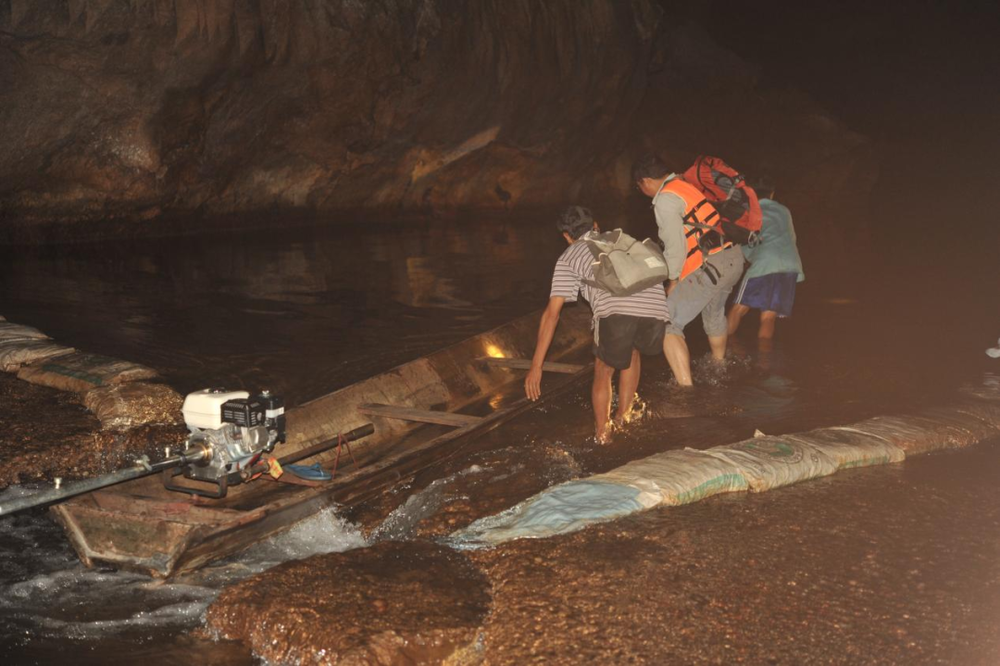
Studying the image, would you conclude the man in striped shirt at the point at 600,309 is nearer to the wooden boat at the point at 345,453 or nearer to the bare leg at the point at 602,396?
the bare leg at the point at 602,396

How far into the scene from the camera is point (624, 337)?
20.6 feet

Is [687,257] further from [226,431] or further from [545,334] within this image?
[226,431]

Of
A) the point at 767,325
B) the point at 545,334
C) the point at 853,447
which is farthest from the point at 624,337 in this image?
the point at 767,325

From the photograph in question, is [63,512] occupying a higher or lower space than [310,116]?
lower

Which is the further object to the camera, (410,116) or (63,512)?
(410,116)

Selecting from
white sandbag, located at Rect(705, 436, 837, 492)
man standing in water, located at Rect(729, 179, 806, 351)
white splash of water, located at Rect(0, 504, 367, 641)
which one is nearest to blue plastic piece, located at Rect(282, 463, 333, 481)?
white splash of water, located at Rect(0, 504, 367, 641)

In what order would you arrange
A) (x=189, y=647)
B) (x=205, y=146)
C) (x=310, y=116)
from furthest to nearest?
(x=310, y=116)
(x=205, y=146)
(x=189, y=647)

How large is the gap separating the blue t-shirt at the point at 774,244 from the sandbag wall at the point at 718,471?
2884 mm

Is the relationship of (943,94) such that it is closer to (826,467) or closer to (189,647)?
(826,467)

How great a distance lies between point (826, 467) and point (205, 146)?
1608 centimetres

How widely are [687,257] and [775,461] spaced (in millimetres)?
2164

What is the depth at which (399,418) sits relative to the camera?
6750 mm

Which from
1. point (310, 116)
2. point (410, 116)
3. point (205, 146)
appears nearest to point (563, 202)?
point (410, 116)

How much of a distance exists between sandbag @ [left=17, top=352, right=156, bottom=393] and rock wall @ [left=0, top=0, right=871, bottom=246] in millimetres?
8755
